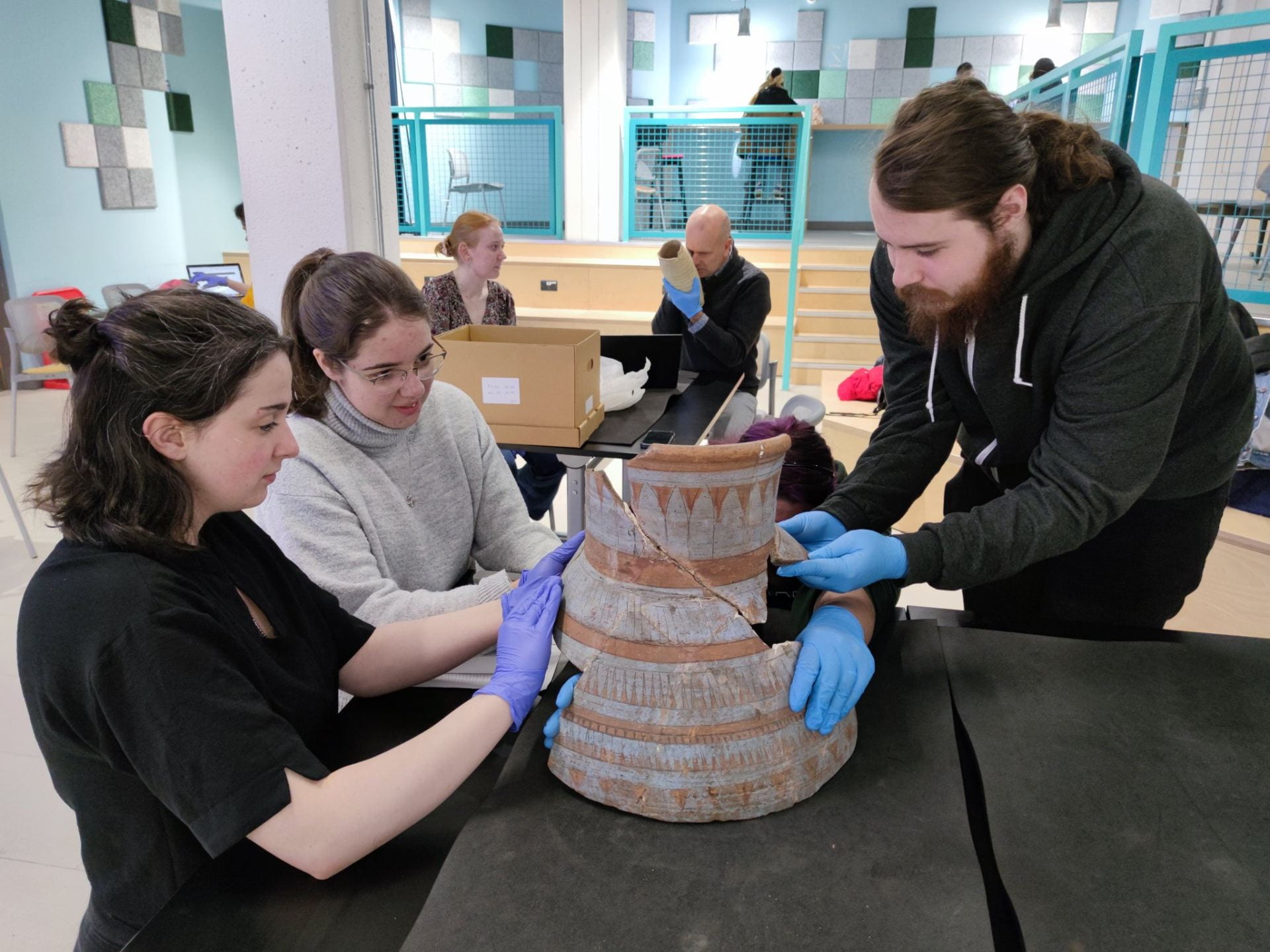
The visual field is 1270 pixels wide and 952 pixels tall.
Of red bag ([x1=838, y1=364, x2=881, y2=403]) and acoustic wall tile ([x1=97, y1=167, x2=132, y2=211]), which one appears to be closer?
red bag ([x1=838, y1=364, x2=881, y2=403])

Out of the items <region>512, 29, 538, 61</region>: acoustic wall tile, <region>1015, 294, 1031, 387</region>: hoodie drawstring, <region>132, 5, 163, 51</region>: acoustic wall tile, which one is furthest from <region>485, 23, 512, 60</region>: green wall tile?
<region>1015, 294, 1031, 387</region>: hoodie drawstring

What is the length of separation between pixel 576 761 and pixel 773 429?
996 millimetres

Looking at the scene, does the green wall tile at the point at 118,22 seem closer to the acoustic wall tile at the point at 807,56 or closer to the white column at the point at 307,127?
the white column at the point at 307,127

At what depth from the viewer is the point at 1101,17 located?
29.2ft

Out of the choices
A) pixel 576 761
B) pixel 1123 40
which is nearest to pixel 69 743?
pixel 576 761

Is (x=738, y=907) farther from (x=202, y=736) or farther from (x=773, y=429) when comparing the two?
(x=773, y=429)

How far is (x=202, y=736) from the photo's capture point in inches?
30.6

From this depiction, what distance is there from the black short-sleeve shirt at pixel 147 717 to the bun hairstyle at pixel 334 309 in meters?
0.58

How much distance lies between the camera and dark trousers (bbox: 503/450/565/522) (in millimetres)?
3271

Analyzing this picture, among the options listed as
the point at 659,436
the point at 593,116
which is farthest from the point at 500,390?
the point at 593,116

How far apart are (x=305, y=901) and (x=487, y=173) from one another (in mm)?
7711

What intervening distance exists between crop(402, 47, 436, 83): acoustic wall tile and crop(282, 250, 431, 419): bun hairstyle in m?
8.76

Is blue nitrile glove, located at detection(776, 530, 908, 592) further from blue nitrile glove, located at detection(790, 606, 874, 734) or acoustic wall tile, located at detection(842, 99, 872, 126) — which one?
acoustic wall tile, located at detection(842, 99, 872, 126)

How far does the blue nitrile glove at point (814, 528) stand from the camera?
1277mm
